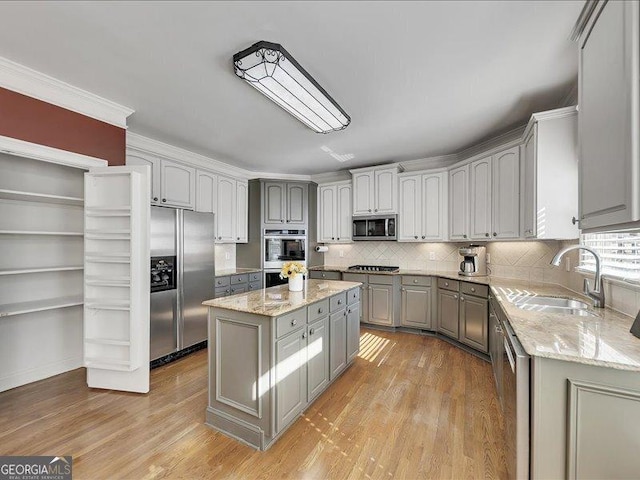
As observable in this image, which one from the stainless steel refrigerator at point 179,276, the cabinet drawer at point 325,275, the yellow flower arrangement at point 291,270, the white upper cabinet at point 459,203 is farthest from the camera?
the cabinet drawer at point 325,275

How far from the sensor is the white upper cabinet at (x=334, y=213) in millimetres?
4883

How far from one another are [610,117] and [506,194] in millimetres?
2112

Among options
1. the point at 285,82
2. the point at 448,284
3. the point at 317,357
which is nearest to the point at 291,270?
the point at 317,357

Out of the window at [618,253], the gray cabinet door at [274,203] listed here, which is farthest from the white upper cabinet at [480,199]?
the gray cabinet door at [274,203]

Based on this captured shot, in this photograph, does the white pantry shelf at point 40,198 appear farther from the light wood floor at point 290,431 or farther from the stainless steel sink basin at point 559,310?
the stainless steel sink basin at point 559,310

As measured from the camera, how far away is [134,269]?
2520mm

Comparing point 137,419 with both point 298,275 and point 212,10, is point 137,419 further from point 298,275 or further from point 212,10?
point 212,10

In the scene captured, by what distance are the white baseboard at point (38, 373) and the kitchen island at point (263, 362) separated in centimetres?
197

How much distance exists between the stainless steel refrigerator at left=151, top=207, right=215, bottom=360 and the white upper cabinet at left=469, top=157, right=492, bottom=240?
3.38 meters

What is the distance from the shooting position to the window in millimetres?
1766

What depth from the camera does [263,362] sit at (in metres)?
1.86

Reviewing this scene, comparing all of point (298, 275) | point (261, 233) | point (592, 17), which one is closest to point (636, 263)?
point (592, 17)

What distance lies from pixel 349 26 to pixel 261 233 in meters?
3.50

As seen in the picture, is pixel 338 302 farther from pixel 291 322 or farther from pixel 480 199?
pixel 480 199
